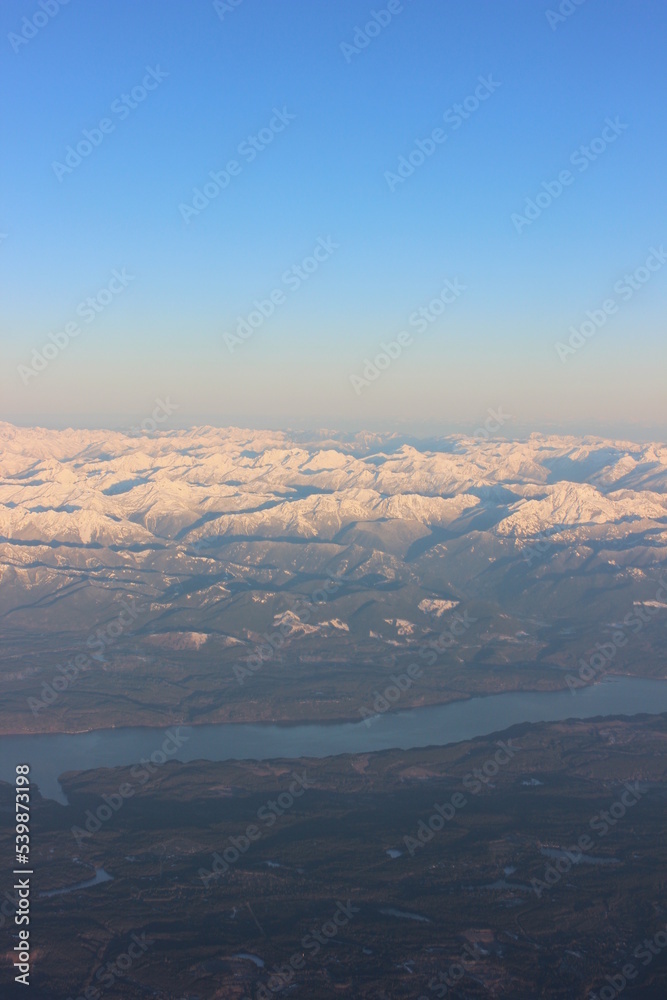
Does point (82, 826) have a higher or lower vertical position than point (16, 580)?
lower

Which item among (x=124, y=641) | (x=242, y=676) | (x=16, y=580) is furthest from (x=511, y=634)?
(x=16, y=580)

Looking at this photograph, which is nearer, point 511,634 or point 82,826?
point 82,826

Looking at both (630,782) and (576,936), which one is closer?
(576,936)

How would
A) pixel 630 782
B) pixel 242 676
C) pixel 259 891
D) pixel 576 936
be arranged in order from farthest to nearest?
pixel 242 676 → pixel 630 782 → pixel 259 891 → pixel 576 936

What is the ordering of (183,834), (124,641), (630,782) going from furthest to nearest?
(124,641), (630,782), (183,834)

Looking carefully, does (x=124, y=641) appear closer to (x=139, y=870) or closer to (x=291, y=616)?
(x=291, y=616)

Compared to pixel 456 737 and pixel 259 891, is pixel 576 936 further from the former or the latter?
pixel 456 737

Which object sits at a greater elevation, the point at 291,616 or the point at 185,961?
the point at 291,616

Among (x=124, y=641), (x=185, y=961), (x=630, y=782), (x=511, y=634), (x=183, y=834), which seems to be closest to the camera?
(x=185, y=961)

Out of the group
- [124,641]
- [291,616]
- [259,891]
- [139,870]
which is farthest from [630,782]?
[124,641]
